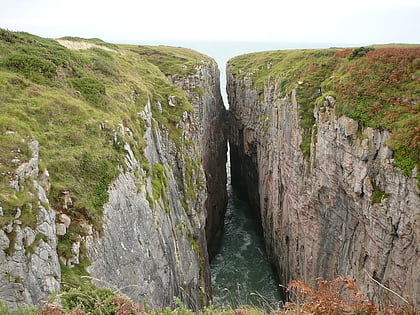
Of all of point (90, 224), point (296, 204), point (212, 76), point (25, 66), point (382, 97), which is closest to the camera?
point (90, 224)

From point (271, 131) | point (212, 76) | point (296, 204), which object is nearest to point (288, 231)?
Answer: point (296, 204)

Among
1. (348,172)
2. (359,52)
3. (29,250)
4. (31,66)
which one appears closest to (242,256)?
(348,172)

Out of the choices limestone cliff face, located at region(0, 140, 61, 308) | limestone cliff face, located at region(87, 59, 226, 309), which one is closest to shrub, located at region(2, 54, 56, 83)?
limestone cliff face, located at region(87, 59, 226, 309)

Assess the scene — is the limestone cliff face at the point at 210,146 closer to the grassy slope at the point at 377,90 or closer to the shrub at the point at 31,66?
the grassy slope at the point at 377,90

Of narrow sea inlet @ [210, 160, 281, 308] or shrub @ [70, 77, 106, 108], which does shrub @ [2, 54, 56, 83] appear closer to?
shrub @ [70, 77, 106, 108]

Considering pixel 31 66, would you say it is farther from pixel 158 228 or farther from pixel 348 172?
pixel 348 172

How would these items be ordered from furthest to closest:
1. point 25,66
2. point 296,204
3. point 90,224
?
1. point 296,204
2. point 25,66
3. point 90,224

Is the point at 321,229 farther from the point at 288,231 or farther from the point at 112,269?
the point at 112,269
